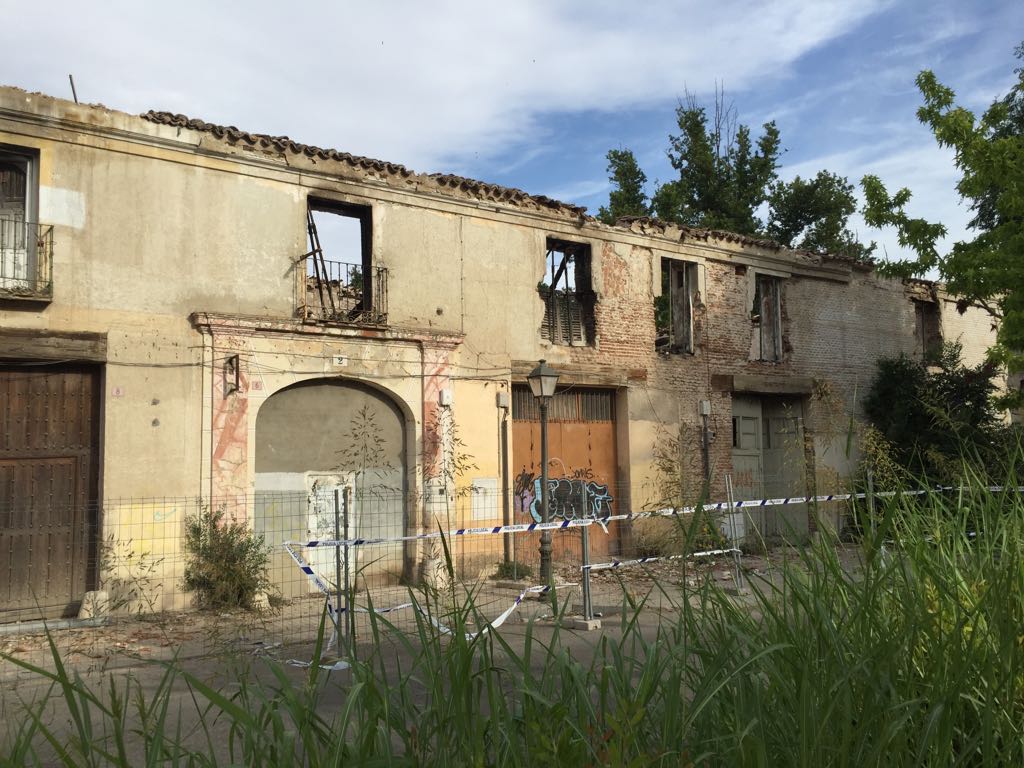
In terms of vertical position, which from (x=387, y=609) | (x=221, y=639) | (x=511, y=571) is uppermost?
(x=387, y=609)

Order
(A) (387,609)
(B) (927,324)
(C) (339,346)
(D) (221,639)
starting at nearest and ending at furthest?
1. (A) (387,609)
2. (D) (221,639)
3. (C) (339,346)
4. (B) (927,324)

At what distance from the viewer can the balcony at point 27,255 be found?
10.8m

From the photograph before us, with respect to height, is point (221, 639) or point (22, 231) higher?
point (22, 231)

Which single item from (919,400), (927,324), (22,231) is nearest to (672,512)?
(22,231)

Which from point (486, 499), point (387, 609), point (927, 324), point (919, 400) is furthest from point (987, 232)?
point (387, 609)

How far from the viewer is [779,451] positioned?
704 inches

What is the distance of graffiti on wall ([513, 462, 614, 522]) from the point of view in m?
14.6

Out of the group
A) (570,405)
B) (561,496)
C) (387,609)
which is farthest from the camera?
(570,405)

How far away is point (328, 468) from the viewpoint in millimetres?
12906

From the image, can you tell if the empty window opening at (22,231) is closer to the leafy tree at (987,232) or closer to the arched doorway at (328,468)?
the arched doorway at (328,468)

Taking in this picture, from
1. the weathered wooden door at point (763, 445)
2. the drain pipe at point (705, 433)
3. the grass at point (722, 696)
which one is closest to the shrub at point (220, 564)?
the drain pipe at point (705, 433)

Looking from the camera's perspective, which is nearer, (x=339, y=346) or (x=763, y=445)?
(x=339, y=346)

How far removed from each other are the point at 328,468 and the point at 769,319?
10105 millimetres

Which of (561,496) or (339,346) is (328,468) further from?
(561,496)
